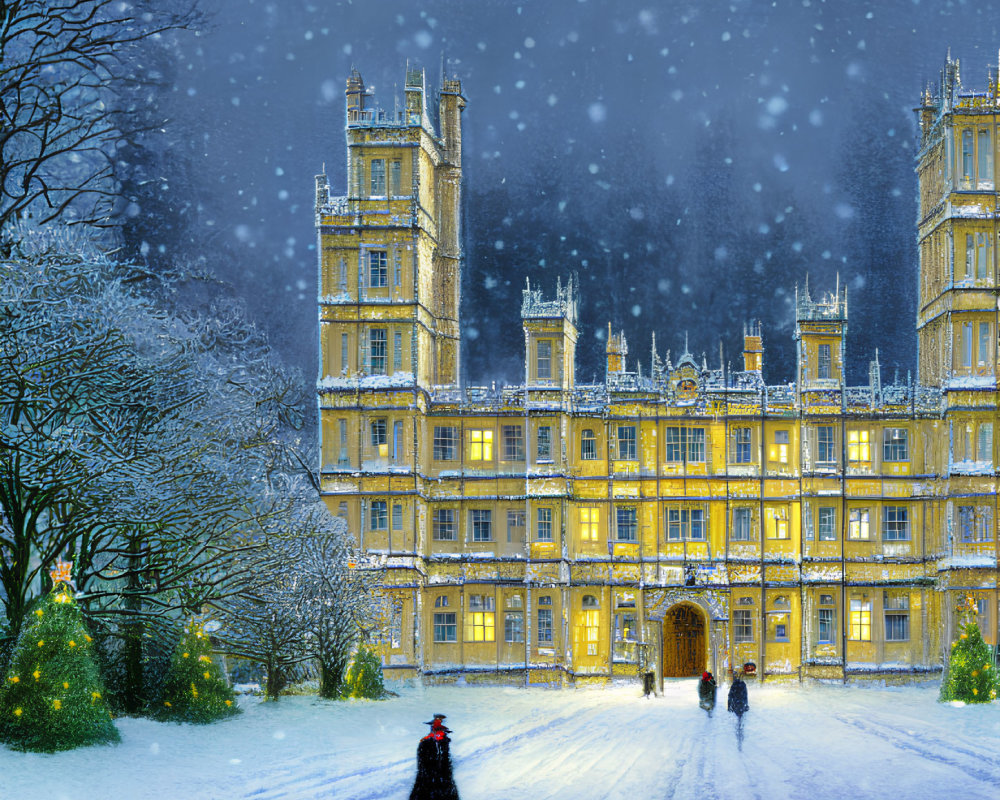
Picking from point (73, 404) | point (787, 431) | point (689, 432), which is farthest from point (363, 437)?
point (73, 404)

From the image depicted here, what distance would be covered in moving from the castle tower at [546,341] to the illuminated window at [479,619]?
7808mm

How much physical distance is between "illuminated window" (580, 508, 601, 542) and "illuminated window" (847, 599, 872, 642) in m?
9.49

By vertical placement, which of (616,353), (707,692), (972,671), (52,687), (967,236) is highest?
(967,236)

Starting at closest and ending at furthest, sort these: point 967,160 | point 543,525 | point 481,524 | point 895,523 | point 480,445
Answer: point 543,525, point 967,160, point 481,524, point 480,445, point 895,523

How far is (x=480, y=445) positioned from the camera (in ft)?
174

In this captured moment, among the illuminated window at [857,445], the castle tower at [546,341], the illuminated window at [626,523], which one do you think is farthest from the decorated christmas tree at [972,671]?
the castle tower at [546,341]

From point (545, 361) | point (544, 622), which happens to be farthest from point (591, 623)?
point (545, 361)

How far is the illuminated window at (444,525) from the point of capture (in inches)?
2080

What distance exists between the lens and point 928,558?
2087 inches

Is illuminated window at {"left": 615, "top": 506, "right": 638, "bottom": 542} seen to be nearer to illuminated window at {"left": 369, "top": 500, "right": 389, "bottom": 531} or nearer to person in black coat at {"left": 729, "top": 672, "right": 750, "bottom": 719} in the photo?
illuminated window at {"left": 369, "top": 500, "right": 389, "bottom": 531}

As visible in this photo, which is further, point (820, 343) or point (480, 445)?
point (820, 343)

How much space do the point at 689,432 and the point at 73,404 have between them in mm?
26144

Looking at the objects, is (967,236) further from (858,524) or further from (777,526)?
(777,526)

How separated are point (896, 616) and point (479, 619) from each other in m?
14.9
